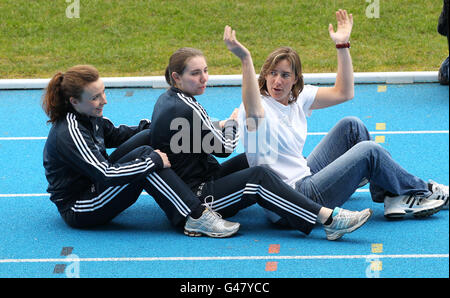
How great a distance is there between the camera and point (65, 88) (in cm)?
516

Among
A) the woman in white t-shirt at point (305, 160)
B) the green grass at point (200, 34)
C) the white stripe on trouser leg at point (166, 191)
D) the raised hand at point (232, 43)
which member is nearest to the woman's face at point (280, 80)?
the woman in white t-shirt at point (305, 160)

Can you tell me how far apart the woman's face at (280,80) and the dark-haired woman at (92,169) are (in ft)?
2.76

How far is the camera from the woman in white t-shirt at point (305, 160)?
5.19 meters

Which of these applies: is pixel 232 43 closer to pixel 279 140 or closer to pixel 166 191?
pixel 279 140

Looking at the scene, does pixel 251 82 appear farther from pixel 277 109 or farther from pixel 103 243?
pixel 103 243

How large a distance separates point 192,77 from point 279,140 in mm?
706

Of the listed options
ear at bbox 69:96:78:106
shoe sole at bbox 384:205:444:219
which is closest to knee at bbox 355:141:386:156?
shoe sole at bbox 384:205:444:219

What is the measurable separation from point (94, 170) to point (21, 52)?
642 cm

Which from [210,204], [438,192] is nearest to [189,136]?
[210,204]

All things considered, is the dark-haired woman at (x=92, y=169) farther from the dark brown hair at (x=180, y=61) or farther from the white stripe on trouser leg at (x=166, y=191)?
the dark brown hair at (x=180, y=61)

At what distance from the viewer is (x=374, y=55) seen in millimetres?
10227

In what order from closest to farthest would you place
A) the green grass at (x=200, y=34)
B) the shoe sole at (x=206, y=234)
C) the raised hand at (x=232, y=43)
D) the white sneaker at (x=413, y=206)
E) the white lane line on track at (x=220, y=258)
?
the raised hand at (x=232, y=43)
the white lane line on track at (x=220, y=258)
the shoe sole at (x=206, y=234)
the white sneaker at (x=413, y=206)
the green grass at (x=200, y=34)
